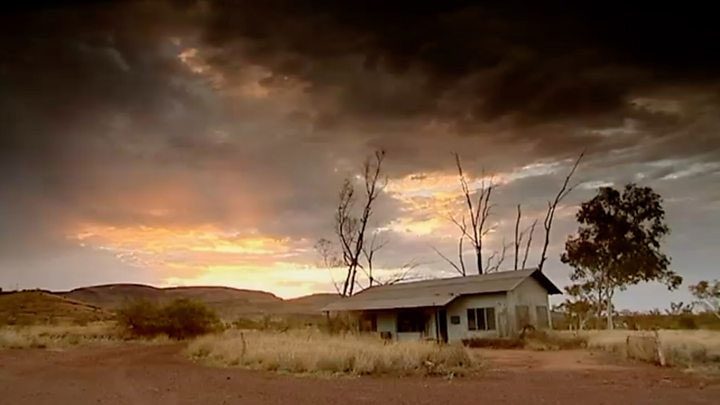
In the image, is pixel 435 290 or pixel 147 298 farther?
pixel 147 298

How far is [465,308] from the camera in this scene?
65.9 feet

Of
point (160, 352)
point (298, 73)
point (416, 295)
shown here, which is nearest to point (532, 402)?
point (298, 73)

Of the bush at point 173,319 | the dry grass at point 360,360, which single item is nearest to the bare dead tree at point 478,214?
the bush at point 173,319

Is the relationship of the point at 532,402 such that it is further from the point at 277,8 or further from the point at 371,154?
the point at 371,154

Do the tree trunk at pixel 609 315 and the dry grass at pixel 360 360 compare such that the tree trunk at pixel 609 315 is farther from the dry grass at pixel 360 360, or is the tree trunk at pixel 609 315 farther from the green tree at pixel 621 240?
the dry grass at pixel 360 360

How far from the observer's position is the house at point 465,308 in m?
19.0

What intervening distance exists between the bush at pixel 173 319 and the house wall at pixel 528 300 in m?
9.08

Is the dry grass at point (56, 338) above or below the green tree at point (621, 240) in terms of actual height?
below

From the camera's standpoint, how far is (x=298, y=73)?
24.3ft

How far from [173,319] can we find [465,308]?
872 cm

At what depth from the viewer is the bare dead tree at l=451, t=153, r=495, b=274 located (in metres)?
25.7

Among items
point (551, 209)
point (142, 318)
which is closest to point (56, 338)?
point (142, 318)

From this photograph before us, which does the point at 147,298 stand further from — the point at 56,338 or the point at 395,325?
the point at 395,325

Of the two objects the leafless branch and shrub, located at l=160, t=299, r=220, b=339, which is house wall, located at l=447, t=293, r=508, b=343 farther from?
the leafless branch
